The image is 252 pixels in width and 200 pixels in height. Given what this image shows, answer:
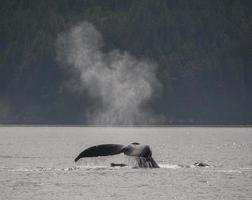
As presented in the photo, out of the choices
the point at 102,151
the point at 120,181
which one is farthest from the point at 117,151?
the point at 120,181

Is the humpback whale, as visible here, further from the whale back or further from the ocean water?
the ocean water

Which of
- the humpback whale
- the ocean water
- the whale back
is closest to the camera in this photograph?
the ocean water

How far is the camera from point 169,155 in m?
94.8

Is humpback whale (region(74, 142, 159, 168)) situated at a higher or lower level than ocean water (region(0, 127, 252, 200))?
higher

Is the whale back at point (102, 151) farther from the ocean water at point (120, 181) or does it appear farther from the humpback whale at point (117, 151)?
the ocean water at point (120, 181)

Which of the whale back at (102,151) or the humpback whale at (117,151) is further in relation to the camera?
the whale back at (102,151)

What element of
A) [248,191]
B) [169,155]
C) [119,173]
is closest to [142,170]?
[119,173]

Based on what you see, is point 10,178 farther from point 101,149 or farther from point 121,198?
point 121,198

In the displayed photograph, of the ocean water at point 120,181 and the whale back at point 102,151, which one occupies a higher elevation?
the whale back at point 102,151

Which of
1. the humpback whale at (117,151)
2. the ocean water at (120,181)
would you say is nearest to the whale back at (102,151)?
the humpback whale at (117,151)

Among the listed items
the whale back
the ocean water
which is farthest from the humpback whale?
the ocean water

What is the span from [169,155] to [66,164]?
19.2 meters

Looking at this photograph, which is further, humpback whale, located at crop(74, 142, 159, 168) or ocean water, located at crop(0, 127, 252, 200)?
humpback whale, located at crop(74, 142, 159, 168)

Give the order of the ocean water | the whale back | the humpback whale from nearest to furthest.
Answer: the ocean water < the humpback whale < the whale back
